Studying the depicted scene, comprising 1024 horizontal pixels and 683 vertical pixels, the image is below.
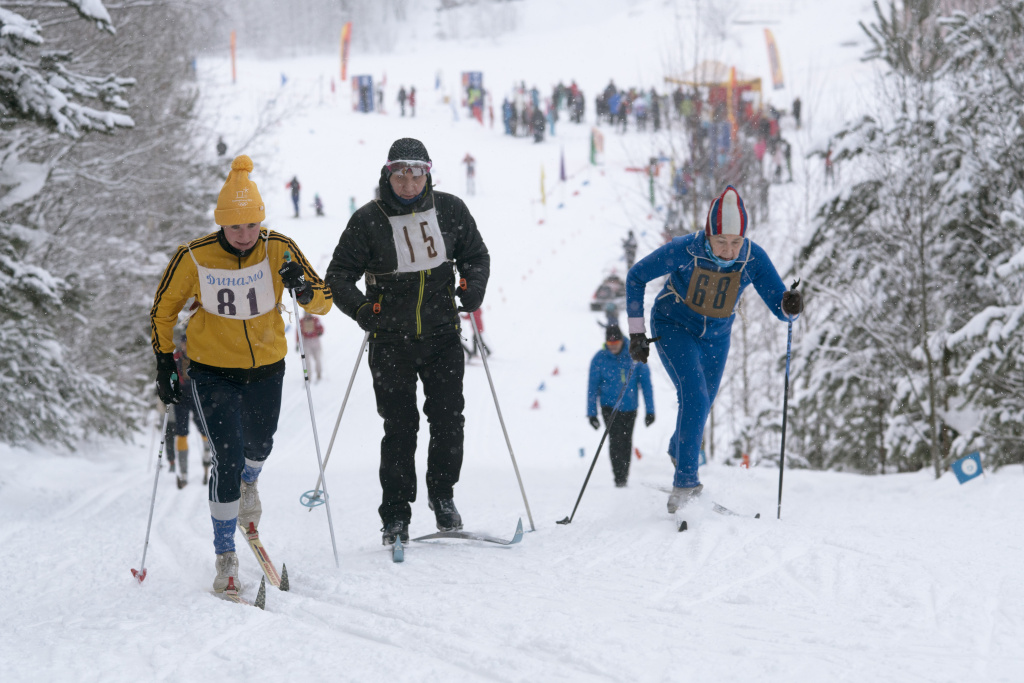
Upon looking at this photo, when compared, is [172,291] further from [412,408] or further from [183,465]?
[183,465]

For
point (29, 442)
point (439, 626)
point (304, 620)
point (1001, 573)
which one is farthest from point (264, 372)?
point (29, 442)

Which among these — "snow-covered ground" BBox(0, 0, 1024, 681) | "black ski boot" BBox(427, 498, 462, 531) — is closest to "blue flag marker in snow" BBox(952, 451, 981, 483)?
"snow-covered ground" BBox(0, 0, 1024, 681)

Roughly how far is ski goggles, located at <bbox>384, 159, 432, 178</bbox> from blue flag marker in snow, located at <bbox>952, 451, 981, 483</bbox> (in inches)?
160

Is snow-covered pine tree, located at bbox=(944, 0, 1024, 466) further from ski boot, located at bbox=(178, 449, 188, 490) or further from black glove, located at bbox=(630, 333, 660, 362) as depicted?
ski boot, located at bbox=(178, 449, 188, 490)

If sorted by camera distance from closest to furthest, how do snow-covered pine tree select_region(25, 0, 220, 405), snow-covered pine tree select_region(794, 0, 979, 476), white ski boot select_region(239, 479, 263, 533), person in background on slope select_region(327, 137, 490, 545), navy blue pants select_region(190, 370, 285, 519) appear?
navy blue pants select_region(190, 370, 285, 519) → person in background on slope select_region(327, 137, 490, 545) → white ski boot select_region(239, 479, 263, 533) → snow-covered pine tree select_region(794, 0, 979, 476) → snow-covered pine tree select_region(25, 0, 220, 405)

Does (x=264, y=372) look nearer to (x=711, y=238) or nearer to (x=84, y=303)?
(x=711, y=238)

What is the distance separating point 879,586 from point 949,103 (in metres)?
6.76

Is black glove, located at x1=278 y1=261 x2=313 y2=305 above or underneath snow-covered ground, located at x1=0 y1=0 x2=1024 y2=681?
above

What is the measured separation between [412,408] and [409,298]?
600 millimetres

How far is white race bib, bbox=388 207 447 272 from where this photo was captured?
4324 millimetres

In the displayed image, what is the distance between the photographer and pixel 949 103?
866 centimetres

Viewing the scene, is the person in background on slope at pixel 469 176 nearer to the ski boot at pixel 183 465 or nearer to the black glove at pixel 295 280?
the ski boot at pixel 183 465

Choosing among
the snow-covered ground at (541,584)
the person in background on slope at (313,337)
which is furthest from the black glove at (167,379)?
the person in background on slope at (313,337)

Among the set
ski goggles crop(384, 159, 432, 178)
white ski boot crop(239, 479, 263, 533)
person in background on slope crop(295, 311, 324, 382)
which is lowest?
person in background on slope crop(295, 311, 324, 382)
